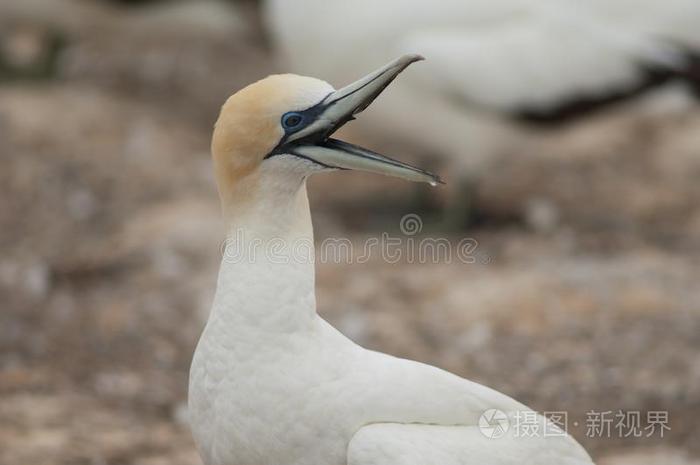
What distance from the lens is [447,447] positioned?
2924 millimetres

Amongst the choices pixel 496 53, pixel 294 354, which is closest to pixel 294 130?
pixel 294 354

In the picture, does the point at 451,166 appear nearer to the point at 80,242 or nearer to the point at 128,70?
the point at 80,242

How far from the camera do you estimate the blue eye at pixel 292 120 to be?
2.92 meters

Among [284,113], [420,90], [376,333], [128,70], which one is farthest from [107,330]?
[128,70]

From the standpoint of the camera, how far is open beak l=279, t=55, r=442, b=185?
2.85 meters

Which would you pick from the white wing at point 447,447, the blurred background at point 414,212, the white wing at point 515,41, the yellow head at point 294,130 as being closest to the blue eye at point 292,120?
the yellow head at point 294,130

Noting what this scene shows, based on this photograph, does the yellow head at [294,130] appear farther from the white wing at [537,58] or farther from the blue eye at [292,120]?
the white wing at [537,58]

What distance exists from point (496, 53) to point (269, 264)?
4295 mm

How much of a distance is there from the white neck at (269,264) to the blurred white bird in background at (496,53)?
4.06m

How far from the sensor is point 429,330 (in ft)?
19.8

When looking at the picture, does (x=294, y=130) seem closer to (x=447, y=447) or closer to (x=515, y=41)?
(x=447, y=447)

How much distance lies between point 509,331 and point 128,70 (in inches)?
213

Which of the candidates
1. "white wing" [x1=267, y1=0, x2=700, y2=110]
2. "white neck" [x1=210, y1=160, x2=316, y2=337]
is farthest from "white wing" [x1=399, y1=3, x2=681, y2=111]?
"white neck" [x1=210, y1=160, x2=316, y2=337]

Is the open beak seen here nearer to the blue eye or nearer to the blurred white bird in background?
the blue eye
